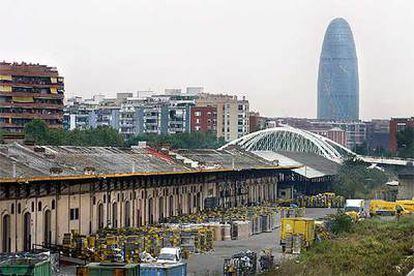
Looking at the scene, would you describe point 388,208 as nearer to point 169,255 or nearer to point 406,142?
point 169,255

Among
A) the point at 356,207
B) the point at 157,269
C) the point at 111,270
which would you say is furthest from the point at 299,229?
the point at 356,207

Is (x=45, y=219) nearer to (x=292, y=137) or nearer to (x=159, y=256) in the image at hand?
(x=159, y=256)

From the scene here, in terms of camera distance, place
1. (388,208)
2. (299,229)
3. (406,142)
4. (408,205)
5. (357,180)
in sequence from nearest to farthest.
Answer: (299,229), (388,208), (408,205), (357,180), (406,142)

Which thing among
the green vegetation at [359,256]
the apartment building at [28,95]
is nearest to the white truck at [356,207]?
the green vegetation at [359,256]

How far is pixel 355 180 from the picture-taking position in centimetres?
7319

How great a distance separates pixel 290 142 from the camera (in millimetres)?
104938

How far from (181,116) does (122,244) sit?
92.4m

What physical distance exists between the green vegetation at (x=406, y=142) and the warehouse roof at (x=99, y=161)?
4506 cm

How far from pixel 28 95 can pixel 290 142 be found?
3010cm

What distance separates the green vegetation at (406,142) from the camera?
102m

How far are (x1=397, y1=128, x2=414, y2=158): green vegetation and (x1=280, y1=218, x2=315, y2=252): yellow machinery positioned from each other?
224 ft

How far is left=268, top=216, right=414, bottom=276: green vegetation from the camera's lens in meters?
25.6

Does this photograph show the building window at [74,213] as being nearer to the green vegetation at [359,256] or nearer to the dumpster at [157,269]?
the green vegetation at [359,256]

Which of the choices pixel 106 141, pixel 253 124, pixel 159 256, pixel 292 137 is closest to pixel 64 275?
pixel 159 256
